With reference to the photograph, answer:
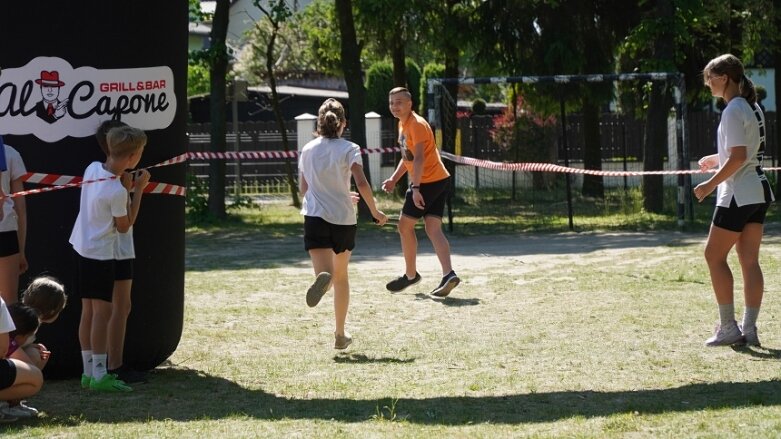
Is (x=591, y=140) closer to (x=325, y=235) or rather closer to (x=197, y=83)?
(x=325, y=235)

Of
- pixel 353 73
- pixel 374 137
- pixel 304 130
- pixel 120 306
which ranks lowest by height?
pixel 120 306

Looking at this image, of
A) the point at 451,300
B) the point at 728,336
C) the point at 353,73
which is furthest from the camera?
the point at 353,73

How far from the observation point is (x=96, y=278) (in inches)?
281

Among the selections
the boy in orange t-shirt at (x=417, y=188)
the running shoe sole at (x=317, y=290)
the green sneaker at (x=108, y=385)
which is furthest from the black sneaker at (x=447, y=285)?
the green sneaker at (x=108, y=385)

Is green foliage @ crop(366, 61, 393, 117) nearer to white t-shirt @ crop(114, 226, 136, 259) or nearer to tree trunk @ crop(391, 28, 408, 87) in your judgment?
tree trunk @ crop(391, 28, 408, 87)

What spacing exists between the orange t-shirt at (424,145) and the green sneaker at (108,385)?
465cm

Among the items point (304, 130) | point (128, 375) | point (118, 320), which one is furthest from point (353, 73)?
point (118, 320)

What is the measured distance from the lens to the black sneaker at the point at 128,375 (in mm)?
7354

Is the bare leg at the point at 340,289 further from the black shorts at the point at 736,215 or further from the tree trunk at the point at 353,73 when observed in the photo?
the tree trunk at the point at 353,73

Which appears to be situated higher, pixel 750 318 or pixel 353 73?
pixel 353 73

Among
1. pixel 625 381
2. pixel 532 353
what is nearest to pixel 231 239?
pixel 532 353

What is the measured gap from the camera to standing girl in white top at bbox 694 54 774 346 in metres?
7.93

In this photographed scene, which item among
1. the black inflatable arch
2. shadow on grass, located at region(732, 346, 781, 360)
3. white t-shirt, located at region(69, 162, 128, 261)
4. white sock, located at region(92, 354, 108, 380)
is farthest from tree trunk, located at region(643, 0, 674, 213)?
white sock, located at region(92, 354, 108, 380)

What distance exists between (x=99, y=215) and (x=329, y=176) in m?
1.90
